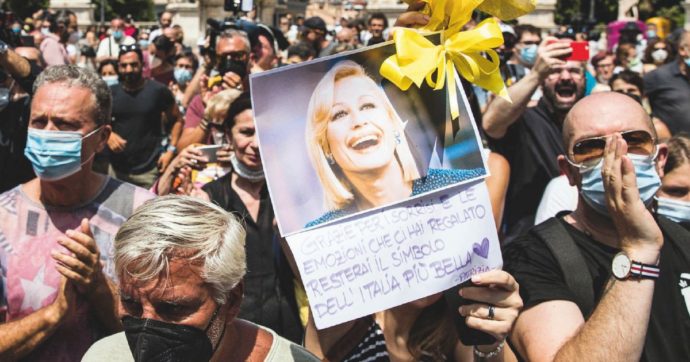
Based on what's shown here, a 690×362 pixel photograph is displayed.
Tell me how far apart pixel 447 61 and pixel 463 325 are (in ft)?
2.75

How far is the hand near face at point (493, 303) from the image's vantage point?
2648 mm

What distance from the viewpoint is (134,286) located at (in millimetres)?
2484

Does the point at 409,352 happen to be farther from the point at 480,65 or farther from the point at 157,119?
the point at 157,119

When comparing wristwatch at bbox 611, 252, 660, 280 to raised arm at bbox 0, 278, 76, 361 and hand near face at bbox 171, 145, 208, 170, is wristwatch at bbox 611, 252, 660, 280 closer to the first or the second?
raised arm at bbox 0, 278, 76, 361

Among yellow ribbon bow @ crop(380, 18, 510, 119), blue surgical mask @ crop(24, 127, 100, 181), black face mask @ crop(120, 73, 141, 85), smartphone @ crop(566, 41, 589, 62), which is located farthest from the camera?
black face mask @ crop(120, 73, 141, 85)

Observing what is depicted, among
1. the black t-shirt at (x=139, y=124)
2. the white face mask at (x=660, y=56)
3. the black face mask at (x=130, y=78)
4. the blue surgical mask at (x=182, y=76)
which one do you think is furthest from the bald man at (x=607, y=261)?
the blue surgical mask at (x=182, y=76)

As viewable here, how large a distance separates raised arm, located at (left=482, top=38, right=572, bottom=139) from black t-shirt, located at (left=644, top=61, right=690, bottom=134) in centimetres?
274


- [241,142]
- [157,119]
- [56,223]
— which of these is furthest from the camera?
[157,119]

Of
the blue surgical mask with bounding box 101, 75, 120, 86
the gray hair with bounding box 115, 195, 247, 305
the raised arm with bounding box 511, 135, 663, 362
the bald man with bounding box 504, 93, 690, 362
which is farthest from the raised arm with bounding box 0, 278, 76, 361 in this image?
→ the blue surgical mask with bounding box 101, 75, 120, 86

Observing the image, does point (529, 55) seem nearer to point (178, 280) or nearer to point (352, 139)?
point (352, 139)

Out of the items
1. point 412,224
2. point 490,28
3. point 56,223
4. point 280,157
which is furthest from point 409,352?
point 56,223

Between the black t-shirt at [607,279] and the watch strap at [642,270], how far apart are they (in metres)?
0.16

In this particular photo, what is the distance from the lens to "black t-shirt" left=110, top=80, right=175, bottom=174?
25.9ft

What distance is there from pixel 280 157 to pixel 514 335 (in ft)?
3.49
